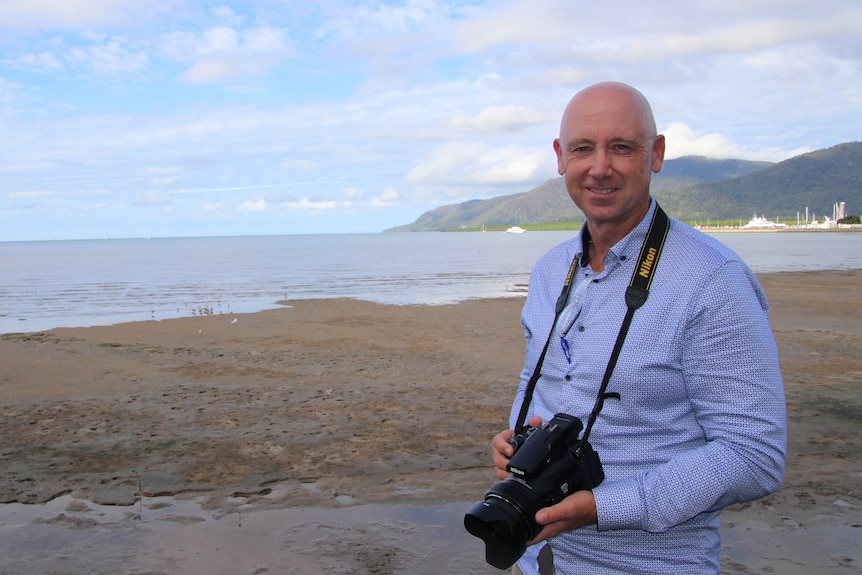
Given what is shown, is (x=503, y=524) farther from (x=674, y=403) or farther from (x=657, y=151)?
(x=657, y=151)

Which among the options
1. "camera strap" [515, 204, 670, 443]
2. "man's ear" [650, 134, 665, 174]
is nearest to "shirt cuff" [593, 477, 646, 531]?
"camera strap" [515, 204, 670, 443]

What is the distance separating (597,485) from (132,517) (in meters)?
4.62

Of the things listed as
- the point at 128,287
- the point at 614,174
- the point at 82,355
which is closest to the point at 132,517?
the point at 614,174

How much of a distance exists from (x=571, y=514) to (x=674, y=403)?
39 cm

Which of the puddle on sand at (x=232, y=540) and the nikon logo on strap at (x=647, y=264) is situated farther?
the puddle on sand at (x=232, y=540)

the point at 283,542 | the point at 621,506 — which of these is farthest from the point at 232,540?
the point at 621,506

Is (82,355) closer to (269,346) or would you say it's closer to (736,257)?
(269,346)

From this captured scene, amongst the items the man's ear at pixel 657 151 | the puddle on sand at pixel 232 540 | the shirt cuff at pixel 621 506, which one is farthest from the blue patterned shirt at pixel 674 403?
the puddle on sand at pixel 232 540

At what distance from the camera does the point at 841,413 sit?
805cm

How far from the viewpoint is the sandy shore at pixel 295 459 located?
4770mm

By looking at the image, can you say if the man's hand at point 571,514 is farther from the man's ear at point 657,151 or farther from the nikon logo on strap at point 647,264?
the man's ear at point 657,151

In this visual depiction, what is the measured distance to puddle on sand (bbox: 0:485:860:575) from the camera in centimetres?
454

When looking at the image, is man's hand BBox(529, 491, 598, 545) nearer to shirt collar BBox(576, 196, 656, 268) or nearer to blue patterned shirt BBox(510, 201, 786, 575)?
blue patterned shirt BBox(510, 201, 786, 575)

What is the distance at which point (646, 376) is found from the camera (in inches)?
70.2
